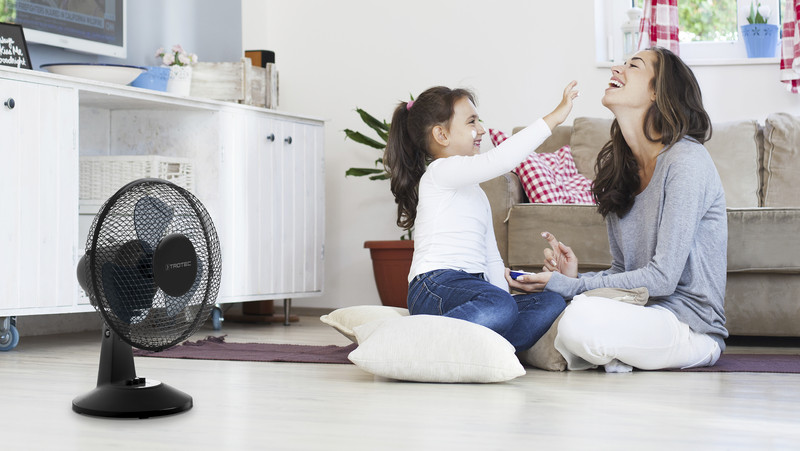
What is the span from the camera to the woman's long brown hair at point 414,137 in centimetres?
253

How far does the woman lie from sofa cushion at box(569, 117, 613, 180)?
1.05 meters

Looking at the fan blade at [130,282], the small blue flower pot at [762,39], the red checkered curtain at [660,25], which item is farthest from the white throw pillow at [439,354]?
the small blue flower pot at [762,39]

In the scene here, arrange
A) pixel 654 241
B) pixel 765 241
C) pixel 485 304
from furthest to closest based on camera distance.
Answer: pixel 765 241, pixel 654 241, pixel 485 304

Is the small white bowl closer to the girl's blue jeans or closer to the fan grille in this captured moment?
the girl's blue jeans

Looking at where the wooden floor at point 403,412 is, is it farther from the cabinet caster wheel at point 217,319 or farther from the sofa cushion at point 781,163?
the sofa cushion at point 781,163

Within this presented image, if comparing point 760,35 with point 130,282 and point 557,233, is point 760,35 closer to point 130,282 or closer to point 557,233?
point 557,233

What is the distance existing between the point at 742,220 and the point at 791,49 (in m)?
1.22

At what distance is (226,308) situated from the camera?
4055 mm

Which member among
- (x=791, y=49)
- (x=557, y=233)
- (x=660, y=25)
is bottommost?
(x=557, y=233)

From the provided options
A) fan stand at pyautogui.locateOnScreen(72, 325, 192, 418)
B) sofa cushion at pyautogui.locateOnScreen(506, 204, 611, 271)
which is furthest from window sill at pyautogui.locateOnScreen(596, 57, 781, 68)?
fan stand at pyautogui.locateOnScreen(72, 325, 192, 418)

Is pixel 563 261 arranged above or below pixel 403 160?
below

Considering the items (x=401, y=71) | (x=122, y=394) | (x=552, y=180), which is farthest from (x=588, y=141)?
(x=122, y=394)

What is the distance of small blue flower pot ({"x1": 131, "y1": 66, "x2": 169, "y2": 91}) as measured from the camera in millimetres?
3295

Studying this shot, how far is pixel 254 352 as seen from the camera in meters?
2.71
